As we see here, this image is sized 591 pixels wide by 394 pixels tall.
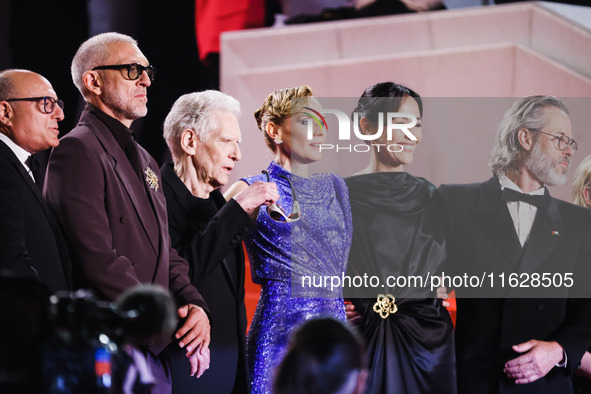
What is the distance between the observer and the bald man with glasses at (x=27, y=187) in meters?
2.37

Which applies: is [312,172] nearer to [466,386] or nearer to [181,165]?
[181,165]

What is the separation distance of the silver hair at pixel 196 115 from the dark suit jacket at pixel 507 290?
107 centimetres

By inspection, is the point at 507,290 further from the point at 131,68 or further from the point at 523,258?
the point at 131,68

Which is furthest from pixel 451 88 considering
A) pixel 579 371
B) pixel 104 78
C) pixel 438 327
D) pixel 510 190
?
pixel 104 78

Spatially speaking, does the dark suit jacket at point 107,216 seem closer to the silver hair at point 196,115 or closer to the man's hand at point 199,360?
the man's hand at point 199,360

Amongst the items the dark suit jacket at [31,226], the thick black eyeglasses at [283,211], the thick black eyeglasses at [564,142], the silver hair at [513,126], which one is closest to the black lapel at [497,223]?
the silver hair at [513,126]

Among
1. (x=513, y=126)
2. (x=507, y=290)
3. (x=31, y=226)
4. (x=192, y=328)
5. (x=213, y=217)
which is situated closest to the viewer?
(x=31, y=226)

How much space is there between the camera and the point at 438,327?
11.5 feet

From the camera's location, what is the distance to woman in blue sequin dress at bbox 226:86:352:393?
335 cm

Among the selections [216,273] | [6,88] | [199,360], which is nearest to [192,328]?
[199,360]

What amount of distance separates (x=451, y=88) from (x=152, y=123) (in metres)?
1.74

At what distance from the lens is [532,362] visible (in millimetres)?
3508

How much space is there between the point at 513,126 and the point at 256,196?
1.27 metres

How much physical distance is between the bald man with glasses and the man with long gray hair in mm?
1785
